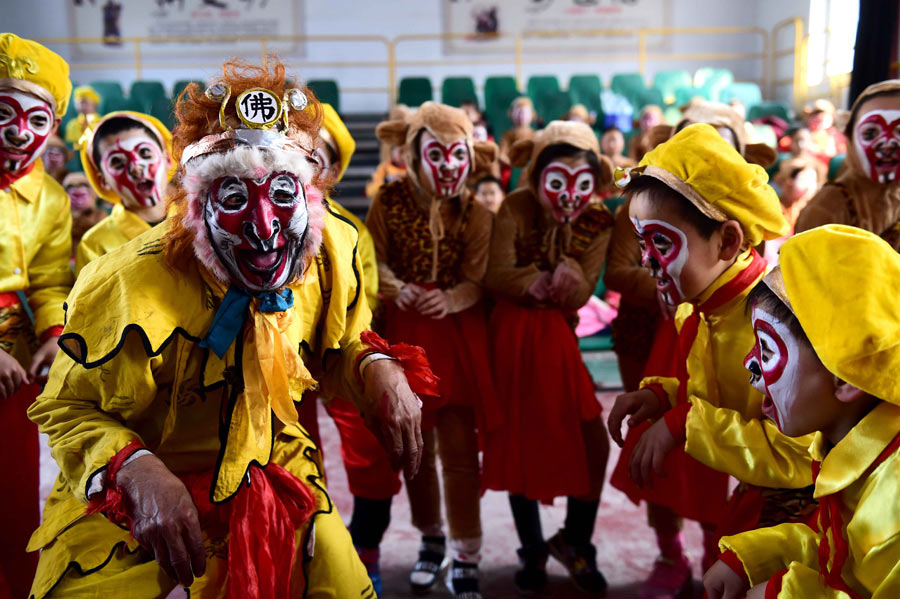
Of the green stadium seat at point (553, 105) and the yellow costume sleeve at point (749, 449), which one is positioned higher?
the green stadium seat at point (553, 105)

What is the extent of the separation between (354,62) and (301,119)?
10421 millimetres

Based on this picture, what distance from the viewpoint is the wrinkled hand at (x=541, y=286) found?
8.29 ft

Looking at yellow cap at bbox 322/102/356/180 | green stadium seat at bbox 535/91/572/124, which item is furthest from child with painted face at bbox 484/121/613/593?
green stadium seat at bbox 535/91/572/124

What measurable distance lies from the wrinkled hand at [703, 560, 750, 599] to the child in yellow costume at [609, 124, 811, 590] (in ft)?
0.97

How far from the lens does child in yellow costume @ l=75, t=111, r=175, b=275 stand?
2441 mm

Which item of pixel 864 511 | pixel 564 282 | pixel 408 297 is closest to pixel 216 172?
pixel 408 297

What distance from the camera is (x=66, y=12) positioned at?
11.1m

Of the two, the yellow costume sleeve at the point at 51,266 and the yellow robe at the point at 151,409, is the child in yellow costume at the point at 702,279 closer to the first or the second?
the yellow robe at the point at 151,409

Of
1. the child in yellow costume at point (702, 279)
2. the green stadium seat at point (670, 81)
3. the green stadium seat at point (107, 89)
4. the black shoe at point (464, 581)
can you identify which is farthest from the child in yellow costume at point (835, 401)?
the green stadium seat at point (107, 89)

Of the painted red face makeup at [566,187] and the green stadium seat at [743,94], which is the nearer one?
the painted red face makeup at [566,187]

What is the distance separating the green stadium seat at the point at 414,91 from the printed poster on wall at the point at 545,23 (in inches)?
69.0

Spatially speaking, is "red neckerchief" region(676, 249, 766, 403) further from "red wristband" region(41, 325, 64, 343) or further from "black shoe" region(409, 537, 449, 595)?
"red wristband" region(41, 325, 64, 343)

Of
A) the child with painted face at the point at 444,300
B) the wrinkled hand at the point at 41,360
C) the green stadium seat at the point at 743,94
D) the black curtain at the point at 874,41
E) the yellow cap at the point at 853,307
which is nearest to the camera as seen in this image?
the yellow cap at the point at 853,307

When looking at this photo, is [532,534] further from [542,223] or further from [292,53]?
[292,53]
